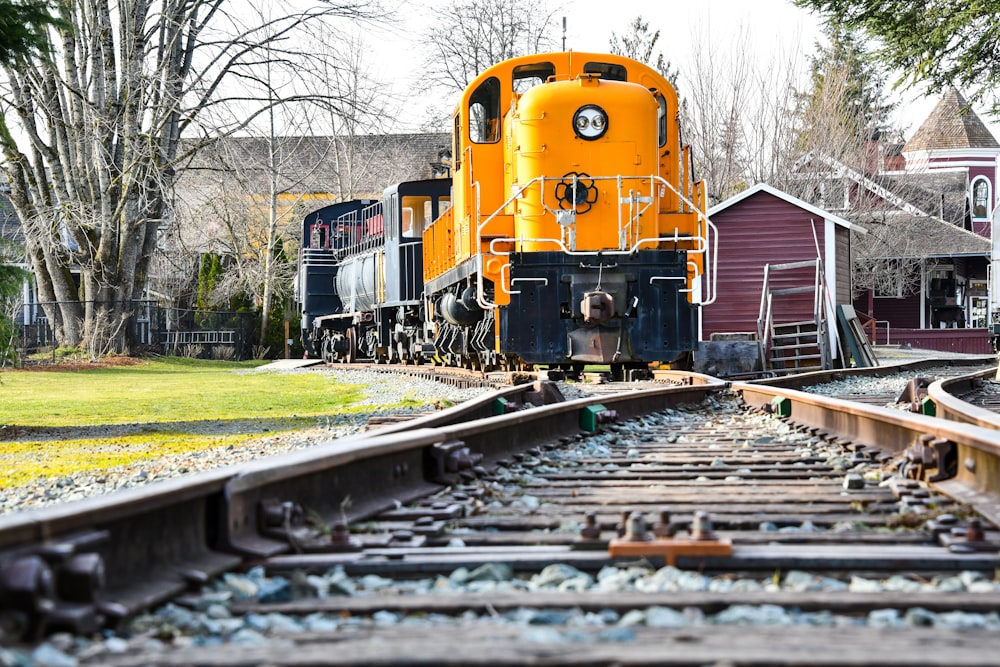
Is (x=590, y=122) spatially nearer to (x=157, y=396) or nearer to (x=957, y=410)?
(x=957, y=410)

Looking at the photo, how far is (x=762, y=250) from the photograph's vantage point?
24.6 meters

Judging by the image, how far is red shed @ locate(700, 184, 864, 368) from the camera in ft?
80.2

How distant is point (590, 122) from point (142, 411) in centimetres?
579

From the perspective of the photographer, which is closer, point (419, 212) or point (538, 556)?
point (538, 556)

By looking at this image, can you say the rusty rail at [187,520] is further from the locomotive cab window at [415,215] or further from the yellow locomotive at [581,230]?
the locomotive cab window at [415,215]

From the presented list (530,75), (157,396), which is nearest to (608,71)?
(530,75)

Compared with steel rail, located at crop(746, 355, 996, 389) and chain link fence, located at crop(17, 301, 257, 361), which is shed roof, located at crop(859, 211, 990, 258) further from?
chain link fence, located at crop(17, 301, 257, 361)

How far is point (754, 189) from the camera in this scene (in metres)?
24.7

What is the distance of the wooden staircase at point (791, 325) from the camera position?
20.1 metres

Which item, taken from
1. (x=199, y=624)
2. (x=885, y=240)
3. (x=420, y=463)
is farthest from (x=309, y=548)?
(x=885, y=240)

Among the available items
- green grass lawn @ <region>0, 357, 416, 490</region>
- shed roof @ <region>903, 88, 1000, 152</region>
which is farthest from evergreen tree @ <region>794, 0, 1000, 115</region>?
shed roof @ <region>903, 88, 1000, 152</region>

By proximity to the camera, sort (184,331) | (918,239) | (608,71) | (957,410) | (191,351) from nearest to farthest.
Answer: (957,410)
(608,71)
(191,351)
(184,331)
(918,239)

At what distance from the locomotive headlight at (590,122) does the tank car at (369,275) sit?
5601 mm

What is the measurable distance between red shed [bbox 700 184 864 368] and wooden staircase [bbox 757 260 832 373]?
40 mm
